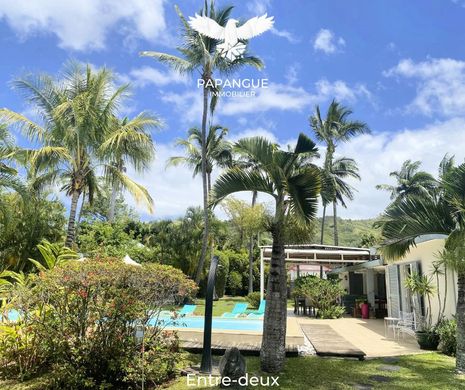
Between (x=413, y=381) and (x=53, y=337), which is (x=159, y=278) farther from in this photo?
(x=413, y=381)

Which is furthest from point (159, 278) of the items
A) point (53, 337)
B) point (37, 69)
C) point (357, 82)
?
Answer: point (37, 69)

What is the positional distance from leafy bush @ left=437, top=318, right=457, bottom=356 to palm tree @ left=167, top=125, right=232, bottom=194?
1715cm

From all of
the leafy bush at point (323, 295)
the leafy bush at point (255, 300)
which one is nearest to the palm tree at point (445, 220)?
the leafy bush at point (323, 295)

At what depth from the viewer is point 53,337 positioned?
6777 mm

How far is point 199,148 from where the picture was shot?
26234 millimetres

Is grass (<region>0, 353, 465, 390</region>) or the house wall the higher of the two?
the house wall

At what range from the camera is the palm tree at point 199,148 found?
85.1 feet

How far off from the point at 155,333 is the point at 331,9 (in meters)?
9.08

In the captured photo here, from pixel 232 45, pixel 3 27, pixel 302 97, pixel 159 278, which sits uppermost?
pixel 232 45

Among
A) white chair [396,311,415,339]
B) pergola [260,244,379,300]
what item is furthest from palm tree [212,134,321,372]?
pergola [260,244,379,300]

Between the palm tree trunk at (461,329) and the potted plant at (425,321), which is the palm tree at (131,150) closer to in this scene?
the potted plant at (425,321)

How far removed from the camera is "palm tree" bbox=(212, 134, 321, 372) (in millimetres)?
7379

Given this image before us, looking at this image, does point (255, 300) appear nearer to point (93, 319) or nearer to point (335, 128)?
point (335, 128)

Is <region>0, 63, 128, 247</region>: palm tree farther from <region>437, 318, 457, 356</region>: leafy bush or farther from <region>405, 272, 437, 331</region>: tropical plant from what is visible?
<region>437, 318, 457, 356</region>: leafy bush
